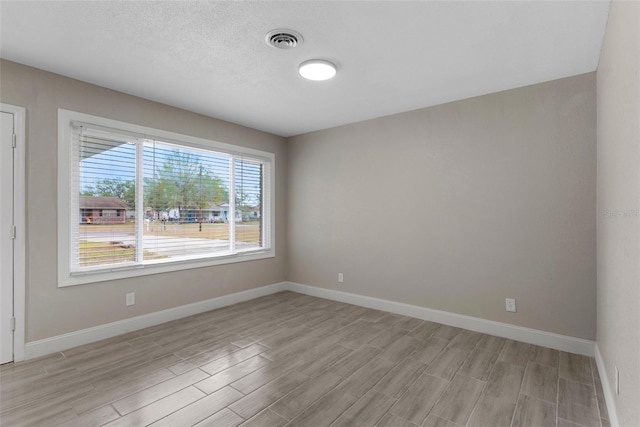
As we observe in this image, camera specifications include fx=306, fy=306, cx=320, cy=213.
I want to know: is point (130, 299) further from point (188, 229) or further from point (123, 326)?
point (188, 229)

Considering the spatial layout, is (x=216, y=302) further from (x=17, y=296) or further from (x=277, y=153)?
(x=277, y=153)

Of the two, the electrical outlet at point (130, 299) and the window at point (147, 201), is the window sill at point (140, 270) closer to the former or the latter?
the window at point (147, 201)

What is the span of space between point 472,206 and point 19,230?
4365 mm

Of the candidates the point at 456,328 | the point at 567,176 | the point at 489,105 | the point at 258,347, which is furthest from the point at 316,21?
the point at 456,328

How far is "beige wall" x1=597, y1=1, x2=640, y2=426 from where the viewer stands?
1370mm

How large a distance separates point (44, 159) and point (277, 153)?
299cm

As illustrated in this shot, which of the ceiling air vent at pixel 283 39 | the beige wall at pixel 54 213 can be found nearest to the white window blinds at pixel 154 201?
the beige wall at pixel 54 213

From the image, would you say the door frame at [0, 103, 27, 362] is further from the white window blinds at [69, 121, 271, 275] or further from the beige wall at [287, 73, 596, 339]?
the beige wall at [287, 73, 596, 339]

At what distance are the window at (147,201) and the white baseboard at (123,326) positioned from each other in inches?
19.5

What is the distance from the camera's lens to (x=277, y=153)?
512cm

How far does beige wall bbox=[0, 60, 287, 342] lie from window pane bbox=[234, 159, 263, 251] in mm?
851

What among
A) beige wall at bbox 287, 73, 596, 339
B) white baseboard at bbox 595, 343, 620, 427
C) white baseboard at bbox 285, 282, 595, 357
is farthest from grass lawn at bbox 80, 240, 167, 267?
white baseboard at bbox 595, 343, 620, 427

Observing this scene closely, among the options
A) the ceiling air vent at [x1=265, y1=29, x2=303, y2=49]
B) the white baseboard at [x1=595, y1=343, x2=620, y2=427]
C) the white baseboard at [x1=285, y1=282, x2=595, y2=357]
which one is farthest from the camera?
the white baseboard at [x1=285, y1=282, x2=595, y2=357]

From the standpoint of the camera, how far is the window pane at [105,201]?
3057mm
